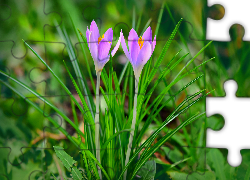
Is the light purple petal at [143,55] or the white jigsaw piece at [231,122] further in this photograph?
the white jigsaw piece at [231,122]

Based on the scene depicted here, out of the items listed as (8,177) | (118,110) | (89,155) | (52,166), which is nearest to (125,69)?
(118,110)

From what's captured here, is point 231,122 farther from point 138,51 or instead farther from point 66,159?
point 66,159

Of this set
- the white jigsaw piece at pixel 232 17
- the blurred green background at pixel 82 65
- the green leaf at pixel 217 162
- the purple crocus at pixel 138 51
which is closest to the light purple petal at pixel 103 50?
the purple crocus at pixel 138 51

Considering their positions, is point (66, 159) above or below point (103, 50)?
below

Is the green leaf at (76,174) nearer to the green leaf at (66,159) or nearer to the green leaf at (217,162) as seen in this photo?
the green leaf at (66,159)

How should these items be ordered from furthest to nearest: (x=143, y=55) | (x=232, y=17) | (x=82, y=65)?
1. (x=82, y=65)
2. (x=232, y=17)
3. (x=143, y=55)

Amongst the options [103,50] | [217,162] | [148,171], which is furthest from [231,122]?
[103,50]
